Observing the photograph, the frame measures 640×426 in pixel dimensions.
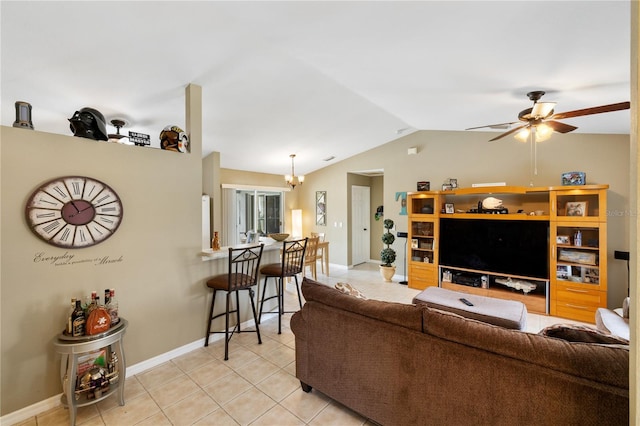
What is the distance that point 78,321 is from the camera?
1.98m

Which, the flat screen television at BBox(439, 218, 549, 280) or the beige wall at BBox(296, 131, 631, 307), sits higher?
the beige wall at BBox(296, 131, 631, 307)

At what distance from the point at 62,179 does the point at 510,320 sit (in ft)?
13.1

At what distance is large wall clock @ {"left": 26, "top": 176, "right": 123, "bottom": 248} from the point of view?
203 centimetres

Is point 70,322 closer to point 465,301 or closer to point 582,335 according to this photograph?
point 582,335

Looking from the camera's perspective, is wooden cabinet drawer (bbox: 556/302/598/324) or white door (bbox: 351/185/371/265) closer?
wooden cabinet drawer (bbox: 556/302/598/324)

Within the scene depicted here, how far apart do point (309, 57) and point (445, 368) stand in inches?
108

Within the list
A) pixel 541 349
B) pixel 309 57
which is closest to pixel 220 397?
pixel 541 349

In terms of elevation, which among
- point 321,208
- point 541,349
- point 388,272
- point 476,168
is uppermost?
point 476,168

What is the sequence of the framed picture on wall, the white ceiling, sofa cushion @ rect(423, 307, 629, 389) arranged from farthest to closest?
the framed picture on wall → the white ceiling → sofa cushion @ rect(423, 307, 629, 389)

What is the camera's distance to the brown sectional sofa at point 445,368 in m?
1.21

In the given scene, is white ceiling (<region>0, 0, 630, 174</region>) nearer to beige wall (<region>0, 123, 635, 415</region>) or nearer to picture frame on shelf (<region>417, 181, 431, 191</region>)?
beige wall (<region>0, 123, 635, 415</region>)

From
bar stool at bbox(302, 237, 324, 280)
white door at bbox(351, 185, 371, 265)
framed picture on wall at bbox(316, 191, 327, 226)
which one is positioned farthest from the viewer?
framed picture on wall at bbox(316, 191, 327, 226)

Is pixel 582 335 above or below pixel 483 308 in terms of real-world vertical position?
above

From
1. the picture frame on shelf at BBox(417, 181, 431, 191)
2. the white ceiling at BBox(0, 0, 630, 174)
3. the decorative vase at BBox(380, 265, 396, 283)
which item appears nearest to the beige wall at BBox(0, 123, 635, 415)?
the white ceiling at BBox(0, 0, 630, 174)
